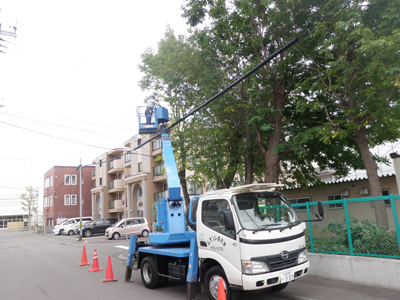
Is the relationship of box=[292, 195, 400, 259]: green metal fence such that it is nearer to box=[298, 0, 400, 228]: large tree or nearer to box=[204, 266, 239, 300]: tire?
box=[298, 0, 400, 228]: large tree

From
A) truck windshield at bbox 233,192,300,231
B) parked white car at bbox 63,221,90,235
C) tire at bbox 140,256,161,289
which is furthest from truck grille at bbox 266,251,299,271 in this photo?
parked white car at bbox 63,221,90,235

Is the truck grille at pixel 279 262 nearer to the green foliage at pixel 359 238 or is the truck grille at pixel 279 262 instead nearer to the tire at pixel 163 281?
the green foliage at pixel 359 238

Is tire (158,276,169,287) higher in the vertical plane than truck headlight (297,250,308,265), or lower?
lower

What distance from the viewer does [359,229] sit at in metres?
7.92

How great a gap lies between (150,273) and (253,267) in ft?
12.3

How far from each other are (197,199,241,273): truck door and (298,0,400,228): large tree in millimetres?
4710

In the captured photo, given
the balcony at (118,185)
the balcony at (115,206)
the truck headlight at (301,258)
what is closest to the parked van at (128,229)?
the balcony at (115,206)

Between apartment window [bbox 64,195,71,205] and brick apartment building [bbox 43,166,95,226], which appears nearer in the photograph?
brick apartment building [bbox 43,166,95,226]

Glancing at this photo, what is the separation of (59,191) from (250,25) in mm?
50605

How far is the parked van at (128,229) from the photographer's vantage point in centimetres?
2641

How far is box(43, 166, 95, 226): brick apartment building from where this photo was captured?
2119 inches

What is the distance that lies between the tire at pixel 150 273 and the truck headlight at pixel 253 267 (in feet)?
10.7

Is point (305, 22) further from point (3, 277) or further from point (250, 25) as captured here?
point (3, 277)

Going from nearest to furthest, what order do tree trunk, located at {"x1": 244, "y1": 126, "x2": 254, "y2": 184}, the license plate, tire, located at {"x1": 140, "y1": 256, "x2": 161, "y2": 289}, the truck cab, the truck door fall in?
the truck cab
the license plate
the truck door
tire, located at {"x1": 140, "y1": 256, "x2": 161, "y2": 289}
tree trunk, located at {"x1": 244, "y1": 126, "x2": 254, "y2": 184}
